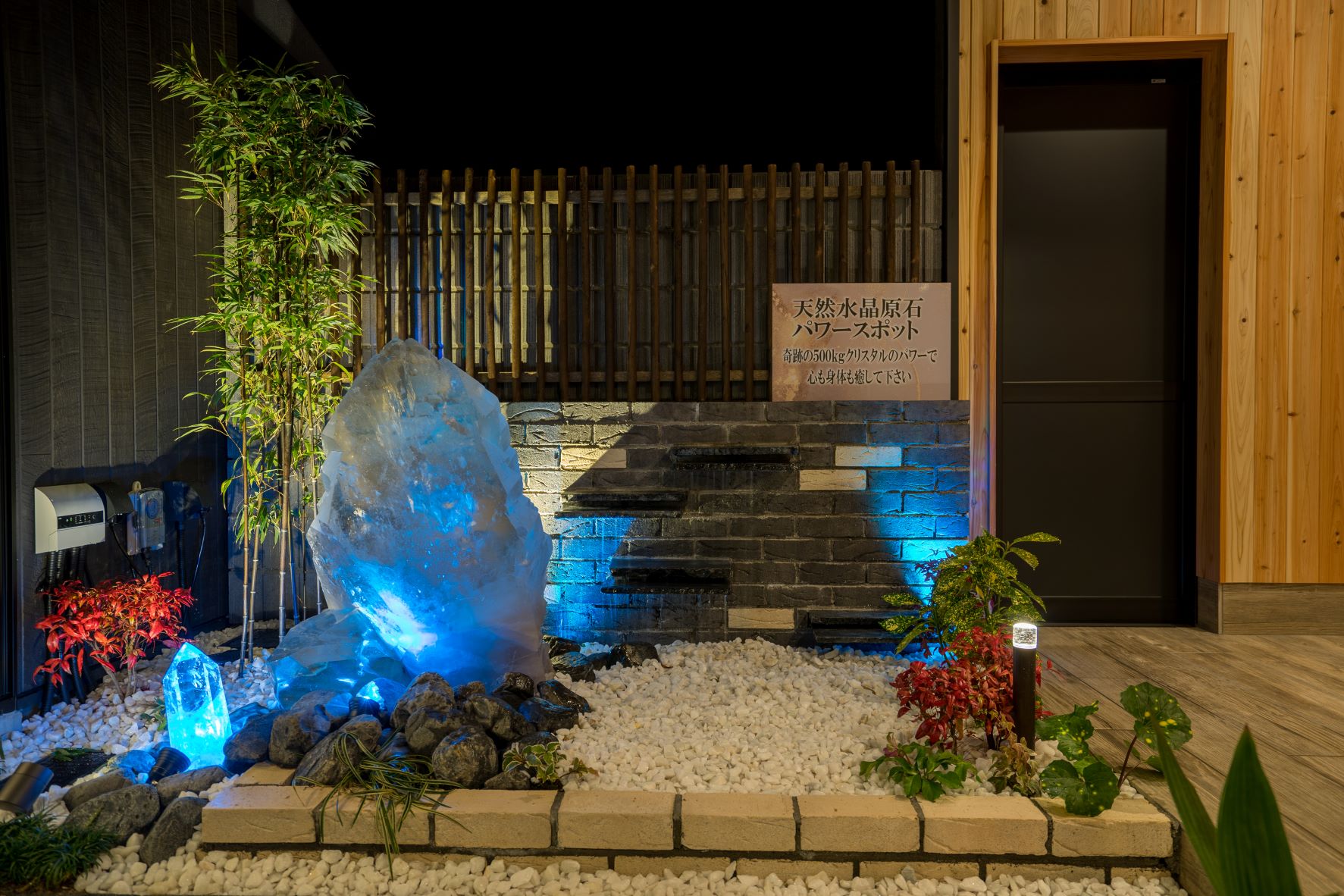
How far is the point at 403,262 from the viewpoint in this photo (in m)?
4.36

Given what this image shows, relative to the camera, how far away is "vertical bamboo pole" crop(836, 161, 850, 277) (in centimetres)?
417

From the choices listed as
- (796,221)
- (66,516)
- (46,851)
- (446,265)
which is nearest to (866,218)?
(796,221)

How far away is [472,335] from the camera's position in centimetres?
438

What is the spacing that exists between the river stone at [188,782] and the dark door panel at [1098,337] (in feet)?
13.8

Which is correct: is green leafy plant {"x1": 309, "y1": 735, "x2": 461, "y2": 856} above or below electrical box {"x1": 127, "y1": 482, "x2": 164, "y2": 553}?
below

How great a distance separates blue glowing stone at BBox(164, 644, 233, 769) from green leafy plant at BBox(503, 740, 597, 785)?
3.83ft

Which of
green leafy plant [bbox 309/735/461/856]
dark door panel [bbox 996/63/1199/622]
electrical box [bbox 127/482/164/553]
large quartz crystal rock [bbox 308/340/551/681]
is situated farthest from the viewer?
dark door panel [bbox 996/63/1199/622]

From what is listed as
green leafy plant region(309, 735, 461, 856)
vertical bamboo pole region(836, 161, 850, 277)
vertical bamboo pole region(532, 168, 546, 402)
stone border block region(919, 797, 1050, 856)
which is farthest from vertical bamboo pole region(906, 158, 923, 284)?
green leafy plant region(309, 735, 461, 856)

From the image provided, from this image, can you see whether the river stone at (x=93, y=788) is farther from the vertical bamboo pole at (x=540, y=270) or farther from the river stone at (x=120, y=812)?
the vertical bamboo pole at (x=540, y=270)

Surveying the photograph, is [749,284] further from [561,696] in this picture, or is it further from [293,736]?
[293,736]

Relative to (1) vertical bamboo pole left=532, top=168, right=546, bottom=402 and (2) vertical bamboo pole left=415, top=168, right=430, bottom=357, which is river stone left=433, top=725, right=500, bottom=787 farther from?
(2) vertical bamboo pole left=415, top=168, right=430, bottom=357

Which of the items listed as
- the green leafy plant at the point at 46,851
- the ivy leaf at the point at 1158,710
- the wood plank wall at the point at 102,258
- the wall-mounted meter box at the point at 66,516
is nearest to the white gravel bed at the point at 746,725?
the ivy leaf at the point at 1158,710

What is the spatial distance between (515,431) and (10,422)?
2.14 metres

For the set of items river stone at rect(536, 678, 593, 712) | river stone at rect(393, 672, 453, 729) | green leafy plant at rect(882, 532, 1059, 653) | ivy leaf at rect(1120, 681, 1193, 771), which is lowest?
river stone at rect(536, 678, 593, 712)
